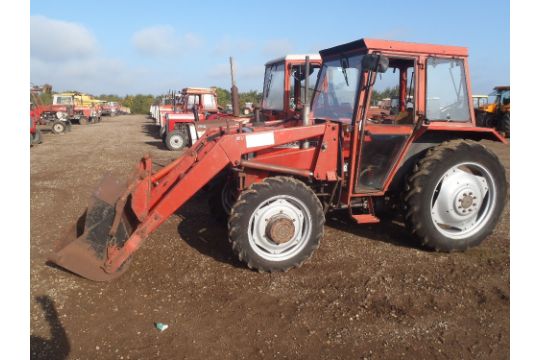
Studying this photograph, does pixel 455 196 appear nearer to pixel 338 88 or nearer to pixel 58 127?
pixel 338 88

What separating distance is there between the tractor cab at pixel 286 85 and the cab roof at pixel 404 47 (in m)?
3.13

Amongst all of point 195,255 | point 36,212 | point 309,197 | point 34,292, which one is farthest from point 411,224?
point 36,212

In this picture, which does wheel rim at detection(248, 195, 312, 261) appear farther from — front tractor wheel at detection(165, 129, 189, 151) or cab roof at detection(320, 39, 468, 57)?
front tractor wheel at detection(165, 129, 189, 151)

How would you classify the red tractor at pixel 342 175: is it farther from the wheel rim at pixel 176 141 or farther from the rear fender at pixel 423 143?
the wheel rim at pixel 176 141

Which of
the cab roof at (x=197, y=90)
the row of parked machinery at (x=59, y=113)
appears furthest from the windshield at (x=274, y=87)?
the row of parked machinery at (x=59, y=113)

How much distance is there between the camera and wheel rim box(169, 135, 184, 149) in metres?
14.2

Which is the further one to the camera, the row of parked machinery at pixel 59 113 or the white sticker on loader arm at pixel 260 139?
the row of parked machinery at pixel 59 113

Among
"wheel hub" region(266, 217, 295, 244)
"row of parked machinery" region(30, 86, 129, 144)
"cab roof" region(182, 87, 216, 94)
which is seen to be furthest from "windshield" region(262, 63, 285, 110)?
"row of parked machinery" region(30, 86, 129, 144)

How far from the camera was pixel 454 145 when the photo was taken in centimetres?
428

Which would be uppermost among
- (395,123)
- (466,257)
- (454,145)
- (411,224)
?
(395,123)

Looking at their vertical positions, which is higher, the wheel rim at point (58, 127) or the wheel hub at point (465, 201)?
the wheel rim at point (58, 127)

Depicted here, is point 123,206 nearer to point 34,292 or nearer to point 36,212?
point 34,292

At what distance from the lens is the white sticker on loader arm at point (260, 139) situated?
396 centimetres

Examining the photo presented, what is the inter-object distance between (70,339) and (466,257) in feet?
13.1
